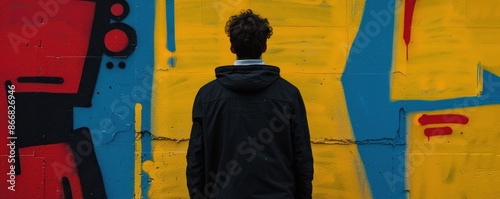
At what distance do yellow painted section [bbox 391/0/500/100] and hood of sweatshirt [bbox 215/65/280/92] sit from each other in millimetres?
1557

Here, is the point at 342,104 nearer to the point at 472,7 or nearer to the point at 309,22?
the point at 309,22

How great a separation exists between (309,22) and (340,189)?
3.99 ft

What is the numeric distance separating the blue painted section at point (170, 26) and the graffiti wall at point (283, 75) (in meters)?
0.01

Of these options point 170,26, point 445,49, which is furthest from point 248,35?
point 445,49

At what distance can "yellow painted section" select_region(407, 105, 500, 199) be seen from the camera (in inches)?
162

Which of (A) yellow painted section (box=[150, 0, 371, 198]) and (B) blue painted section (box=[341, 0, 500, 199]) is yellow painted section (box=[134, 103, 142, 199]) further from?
(B) blue painted section (box=[341, 0, 500, 199])

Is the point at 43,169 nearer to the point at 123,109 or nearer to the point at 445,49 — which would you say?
the point at 123,109

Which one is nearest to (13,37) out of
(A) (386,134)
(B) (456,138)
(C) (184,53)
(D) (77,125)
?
(D) (77,125)

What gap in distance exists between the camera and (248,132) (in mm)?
2822

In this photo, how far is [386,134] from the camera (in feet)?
13.5

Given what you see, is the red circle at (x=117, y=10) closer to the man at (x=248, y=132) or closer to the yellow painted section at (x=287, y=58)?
the yellow painted section at (x=287, y=58)

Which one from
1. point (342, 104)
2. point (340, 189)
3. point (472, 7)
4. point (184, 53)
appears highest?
point (472, 7)

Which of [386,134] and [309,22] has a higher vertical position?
[309,22]

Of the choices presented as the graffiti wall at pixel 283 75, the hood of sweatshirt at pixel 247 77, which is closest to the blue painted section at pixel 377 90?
the graffiti wall at pixel 283 75
